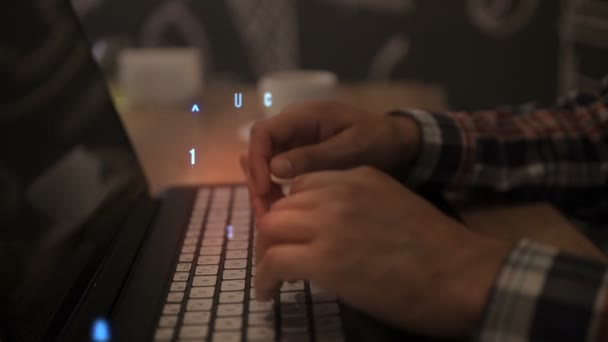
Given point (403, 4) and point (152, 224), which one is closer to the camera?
point (152, 224)

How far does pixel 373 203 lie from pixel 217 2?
134cm

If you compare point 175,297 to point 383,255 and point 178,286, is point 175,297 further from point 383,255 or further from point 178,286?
point 383,255

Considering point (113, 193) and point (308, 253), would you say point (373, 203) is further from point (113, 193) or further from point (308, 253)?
point (113, 193)

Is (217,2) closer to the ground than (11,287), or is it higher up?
higher up

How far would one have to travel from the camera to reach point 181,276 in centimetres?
47

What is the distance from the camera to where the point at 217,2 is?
5.28ft

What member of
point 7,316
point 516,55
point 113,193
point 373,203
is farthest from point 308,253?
point 516,55

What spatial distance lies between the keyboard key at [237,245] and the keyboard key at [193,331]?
14 centimetres

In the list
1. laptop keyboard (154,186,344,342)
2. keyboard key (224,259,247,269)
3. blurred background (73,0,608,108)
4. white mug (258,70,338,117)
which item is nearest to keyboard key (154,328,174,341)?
laptop keyboard (154,186,344,342)

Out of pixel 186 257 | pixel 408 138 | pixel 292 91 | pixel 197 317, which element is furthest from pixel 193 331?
pixel 292 91

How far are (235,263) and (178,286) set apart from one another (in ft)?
0.19

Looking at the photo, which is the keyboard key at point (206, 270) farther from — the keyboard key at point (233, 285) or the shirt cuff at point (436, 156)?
the shirt cuff at point (436, 156)

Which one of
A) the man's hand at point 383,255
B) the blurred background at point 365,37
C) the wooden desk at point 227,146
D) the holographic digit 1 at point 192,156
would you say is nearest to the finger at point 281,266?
the man's hand at point 383,255

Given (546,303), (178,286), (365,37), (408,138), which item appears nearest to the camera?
(546,303)
